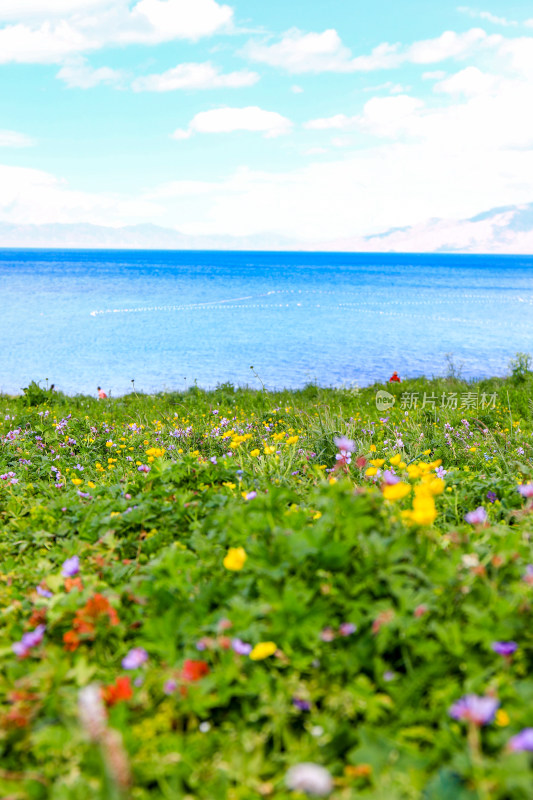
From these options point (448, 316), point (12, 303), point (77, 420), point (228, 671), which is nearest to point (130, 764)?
point (228, 671)

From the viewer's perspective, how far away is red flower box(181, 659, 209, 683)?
6.03 ft

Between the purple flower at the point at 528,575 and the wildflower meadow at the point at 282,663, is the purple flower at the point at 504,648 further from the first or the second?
the purple flower at the point at 528,575

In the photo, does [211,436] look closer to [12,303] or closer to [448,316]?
[448,316]

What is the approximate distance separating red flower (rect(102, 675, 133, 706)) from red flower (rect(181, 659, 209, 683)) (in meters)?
0.19

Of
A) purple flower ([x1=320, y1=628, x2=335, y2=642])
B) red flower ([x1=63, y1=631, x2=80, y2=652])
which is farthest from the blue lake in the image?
purple flower ([x1=320, y1=628, x2=335, y2=642])

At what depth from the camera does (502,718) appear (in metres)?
1.64

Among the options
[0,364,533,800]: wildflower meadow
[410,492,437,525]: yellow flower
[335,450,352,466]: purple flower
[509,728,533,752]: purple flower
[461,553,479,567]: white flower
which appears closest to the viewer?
[509,728,533,752]: purple flower

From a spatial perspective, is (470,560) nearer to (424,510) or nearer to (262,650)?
(424,510)

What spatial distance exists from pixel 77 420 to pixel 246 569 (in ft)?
22.8

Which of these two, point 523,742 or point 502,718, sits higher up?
point 523,742

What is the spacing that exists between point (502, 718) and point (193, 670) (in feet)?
3.22

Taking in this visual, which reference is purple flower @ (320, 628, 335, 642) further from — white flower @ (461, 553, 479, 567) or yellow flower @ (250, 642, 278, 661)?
white flower @ (461, 553, 479, 567)

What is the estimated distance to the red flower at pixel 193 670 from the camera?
1.84m

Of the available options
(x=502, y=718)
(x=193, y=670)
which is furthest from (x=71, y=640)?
(x=502, y=718)
